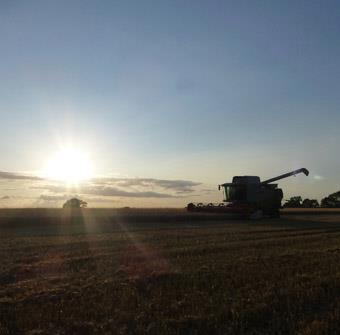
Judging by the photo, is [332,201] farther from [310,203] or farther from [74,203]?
[74,203]

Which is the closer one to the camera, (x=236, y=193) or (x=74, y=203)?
(x=236, y=193)

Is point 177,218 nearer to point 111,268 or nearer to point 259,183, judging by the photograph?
point 259,183

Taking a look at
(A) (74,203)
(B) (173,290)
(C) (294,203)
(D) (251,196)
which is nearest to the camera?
(B) (173,290)

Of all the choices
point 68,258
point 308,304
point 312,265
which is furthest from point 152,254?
point 308,304

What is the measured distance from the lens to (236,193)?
45.4 meters

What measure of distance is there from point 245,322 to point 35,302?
3.71m

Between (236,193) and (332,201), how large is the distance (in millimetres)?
52891

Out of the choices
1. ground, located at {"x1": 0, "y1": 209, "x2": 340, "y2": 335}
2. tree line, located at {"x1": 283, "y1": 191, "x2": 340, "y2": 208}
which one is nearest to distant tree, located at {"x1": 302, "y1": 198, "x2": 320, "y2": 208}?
tree line, located at {"x1": 283, "y1": 191, "x2": 340, "y2": 208}

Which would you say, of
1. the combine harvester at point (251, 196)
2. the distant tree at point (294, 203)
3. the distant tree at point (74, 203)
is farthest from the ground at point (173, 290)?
the distant tree at point (294, 203)

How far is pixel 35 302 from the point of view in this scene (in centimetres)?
980

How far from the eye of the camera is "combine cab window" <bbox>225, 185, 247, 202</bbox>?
148 feet

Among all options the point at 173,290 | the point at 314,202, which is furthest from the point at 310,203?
the point at 173,290

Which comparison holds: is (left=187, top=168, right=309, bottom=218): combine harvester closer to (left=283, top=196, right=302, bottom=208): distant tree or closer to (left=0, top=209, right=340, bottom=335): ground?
(left=0, top=209, right=340, bottom=335): ground

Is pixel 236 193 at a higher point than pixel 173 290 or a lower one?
higher
